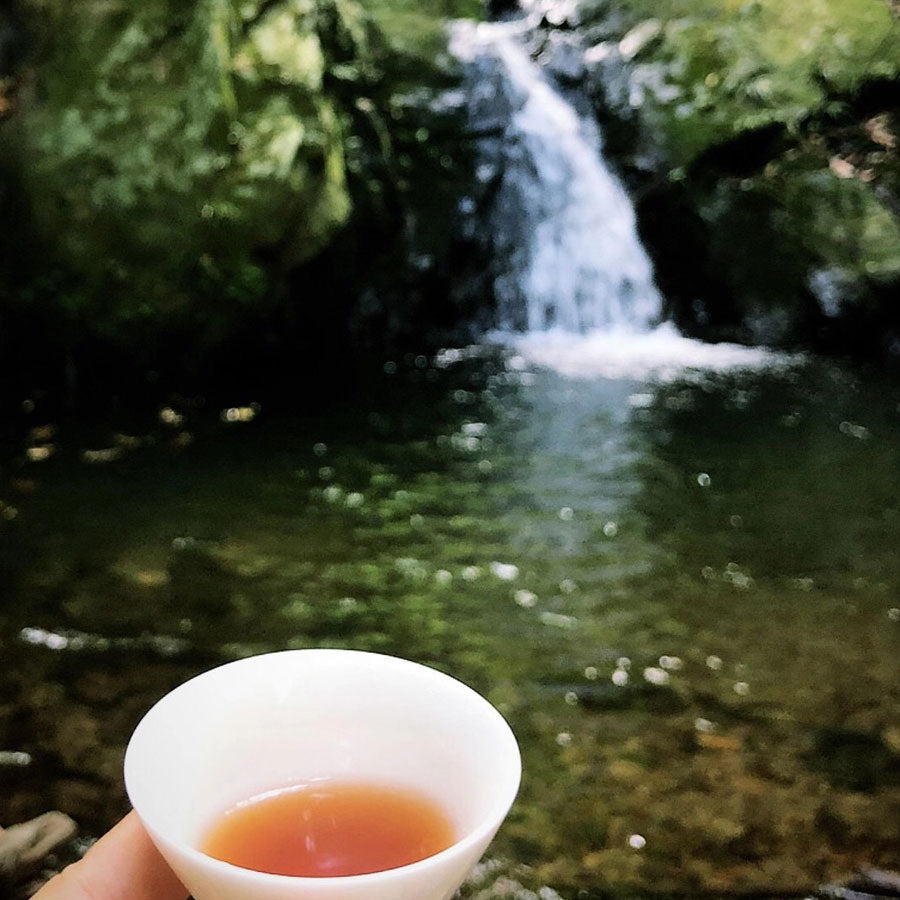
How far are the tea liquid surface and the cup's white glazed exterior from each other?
0.05 feet

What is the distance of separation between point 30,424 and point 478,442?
2.63 meters

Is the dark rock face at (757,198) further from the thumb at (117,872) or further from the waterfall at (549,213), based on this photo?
the thumb at (117,872)

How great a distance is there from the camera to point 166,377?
6.38 meters

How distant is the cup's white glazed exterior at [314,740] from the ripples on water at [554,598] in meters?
1.18

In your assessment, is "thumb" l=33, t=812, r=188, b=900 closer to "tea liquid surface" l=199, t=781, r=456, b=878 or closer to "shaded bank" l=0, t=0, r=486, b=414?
"tea liquid surface" l=199, t=781, r=456, b=878

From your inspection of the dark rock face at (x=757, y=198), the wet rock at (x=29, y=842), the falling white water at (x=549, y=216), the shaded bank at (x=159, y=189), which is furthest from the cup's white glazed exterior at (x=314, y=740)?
the dark rock face at (x=757, y=198)

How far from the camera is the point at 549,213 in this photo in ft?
29.1

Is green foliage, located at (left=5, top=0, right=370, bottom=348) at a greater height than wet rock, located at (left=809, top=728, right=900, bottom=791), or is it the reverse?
green foliage, located at (left=5, top=0, right=370, bottom=348)

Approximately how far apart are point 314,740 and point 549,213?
8250mm

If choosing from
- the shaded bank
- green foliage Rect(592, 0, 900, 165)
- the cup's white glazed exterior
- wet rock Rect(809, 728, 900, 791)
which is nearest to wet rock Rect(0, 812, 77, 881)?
the cup's white glazed exterior

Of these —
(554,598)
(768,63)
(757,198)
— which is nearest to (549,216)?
(757,198)

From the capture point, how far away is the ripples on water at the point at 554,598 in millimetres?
2311

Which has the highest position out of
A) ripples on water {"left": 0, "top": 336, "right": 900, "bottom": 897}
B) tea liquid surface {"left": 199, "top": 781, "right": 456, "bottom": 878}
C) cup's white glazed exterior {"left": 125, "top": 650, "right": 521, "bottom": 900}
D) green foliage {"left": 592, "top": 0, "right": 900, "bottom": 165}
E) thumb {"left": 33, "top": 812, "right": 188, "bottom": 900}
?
green foliage {"left": 592, "top": 0, "right": 900, "bottom": 165}

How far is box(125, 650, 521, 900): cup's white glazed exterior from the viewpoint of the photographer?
0.95 meters
